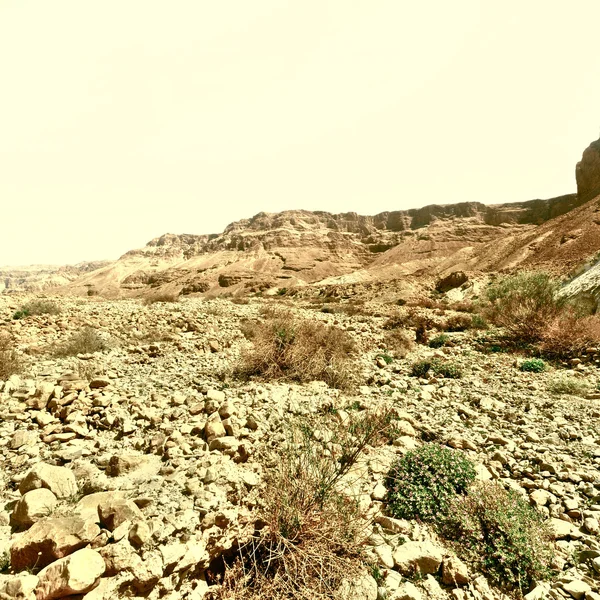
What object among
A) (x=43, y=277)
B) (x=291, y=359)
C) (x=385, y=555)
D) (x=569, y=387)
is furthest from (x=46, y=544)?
(x=43, y=277)

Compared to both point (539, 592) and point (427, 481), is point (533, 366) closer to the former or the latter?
point (427, 481)

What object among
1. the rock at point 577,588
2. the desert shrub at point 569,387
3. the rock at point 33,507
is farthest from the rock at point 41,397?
the desert shrub at point 569,387

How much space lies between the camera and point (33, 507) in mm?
2404

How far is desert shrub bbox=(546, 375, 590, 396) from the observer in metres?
5.73

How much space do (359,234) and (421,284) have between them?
50703mm

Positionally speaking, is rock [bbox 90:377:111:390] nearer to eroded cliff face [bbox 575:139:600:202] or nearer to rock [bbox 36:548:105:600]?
rock [bbox 36:548:105:600]

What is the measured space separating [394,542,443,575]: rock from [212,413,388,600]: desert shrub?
0.34 metres

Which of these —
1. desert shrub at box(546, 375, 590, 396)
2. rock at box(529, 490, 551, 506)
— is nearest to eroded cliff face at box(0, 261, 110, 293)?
desert shrub at box(546, 375, 590, 396)

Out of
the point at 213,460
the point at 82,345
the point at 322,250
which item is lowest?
the point at 213,460

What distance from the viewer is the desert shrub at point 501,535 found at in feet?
8.23

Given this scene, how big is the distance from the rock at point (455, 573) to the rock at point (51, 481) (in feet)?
10.6

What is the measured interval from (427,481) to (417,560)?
2.75ft

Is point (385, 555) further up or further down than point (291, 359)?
further down

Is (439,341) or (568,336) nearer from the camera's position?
(568,336)
